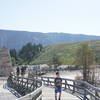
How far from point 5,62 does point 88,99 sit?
55.2 m

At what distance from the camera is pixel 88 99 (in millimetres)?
18719

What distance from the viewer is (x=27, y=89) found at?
27.5m

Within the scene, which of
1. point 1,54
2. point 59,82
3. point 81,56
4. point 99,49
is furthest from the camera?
point 99,49

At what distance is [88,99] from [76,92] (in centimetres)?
554

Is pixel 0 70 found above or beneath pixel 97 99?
beneath

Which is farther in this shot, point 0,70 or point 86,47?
point 86,47

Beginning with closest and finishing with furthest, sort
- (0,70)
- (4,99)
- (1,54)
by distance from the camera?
(4,99), (0,70), (1,54)

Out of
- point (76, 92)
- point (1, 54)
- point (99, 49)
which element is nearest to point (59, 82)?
point (76, 92)

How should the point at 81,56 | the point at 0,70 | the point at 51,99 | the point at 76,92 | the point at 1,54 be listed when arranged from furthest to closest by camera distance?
the point at 81,56, the point at 1,54, the point at 0,70, the point at 76,92, the point at 51,99

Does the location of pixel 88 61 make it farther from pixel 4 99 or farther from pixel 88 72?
pixel 4 99

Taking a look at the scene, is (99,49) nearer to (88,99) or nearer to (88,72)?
(88,72)

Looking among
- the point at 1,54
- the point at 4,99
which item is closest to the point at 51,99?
the point at 4,99

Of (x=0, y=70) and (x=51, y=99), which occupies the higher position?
(x=51, y=99)

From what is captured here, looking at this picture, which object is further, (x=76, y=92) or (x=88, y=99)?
(x=76, y=92)
